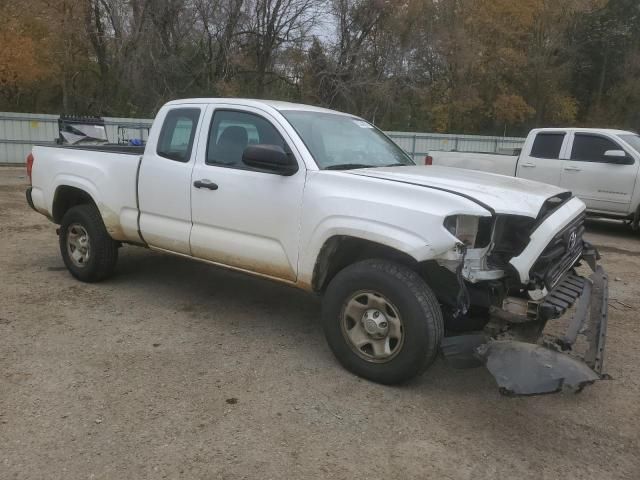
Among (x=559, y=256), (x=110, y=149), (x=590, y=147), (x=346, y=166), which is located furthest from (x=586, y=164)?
(x=110, y=149)

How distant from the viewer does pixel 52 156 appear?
582 cm

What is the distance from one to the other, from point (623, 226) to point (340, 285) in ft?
30.5

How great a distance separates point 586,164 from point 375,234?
7.49 meters

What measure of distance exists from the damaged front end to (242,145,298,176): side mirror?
4.30 feet

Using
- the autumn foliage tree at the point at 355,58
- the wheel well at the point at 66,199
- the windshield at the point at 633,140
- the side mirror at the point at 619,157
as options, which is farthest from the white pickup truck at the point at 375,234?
the autumn foliage tree at the point at 355,58

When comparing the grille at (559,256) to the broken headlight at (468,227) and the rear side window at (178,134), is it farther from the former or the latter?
the rear side window at (178,134)

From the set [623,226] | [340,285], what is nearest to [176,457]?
[340,285]

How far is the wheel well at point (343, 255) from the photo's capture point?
12.4 ft

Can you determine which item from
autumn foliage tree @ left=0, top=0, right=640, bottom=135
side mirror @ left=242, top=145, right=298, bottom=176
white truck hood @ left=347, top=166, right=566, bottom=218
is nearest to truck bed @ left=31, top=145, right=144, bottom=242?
side mirror @ left=242, top=145, right=298, bottom=176

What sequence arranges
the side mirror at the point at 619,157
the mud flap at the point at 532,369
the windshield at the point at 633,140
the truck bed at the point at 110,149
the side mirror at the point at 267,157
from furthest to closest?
the windshield at the point at 633,140 < the side mirror at the point at 619,157 < the truck bed at the point at 110,149 < the side mirror at the point at 267,157 < the mud flap at the point at 532,369

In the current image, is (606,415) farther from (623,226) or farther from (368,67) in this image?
(368,67)

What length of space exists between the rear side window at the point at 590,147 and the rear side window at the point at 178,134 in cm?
737

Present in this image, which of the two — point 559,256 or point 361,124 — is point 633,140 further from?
point 559,256

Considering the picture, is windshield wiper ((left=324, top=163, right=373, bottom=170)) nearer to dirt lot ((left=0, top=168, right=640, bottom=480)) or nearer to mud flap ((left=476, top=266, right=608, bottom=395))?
dirt lot ((left=0, top=168, right=640, bottom=480))
